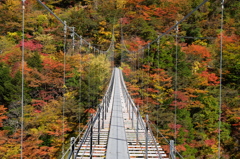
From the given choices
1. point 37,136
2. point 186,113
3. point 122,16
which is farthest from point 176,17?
point 37,136

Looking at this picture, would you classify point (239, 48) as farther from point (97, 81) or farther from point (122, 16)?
point (122, 16)

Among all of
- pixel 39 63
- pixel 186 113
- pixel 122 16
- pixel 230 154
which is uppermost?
pixel 122 16

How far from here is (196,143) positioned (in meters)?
10.0

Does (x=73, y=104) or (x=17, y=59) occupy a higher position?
(x=17, y=59)

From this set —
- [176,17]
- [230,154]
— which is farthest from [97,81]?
[176,17]

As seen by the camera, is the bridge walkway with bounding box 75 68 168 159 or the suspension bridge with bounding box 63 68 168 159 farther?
the bridge walkway with bounding box 75 68 168 159

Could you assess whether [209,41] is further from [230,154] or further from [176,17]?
[230,154]

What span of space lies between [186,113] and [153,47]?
4198mm

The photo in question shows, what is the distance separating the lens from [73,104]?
9.29 metres

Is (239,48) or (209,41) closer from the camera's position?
(239,48)

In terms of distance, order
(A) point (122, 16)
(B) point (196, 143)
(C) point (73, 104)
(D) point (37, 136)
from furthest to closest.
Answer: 1. (A) point (122, 16)
2. (B) point (196, 143)
3. (C) point (73, 104)
4. (D) point (37, 136)

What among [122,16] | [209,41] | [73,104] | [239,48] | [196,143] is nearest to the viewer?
[73,104]

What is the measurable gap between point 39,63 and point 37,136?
4.34 m

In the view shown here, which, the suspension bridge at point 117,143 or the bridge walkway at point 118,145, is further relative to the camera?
the bridge walkway at point 118,145
